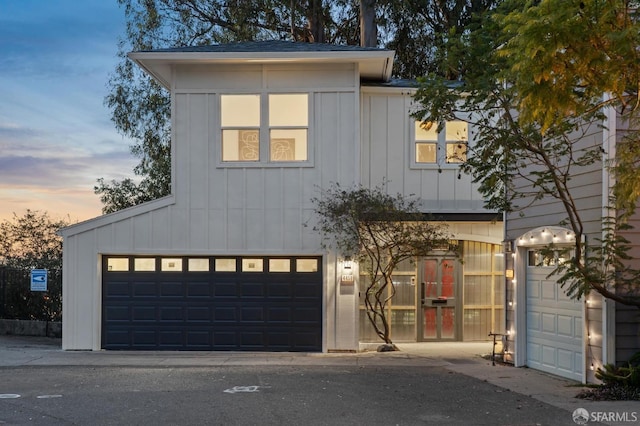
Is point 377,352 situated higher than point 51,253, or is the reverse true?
point 51,253

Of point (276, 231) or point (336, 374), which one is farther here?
point (276, 231)

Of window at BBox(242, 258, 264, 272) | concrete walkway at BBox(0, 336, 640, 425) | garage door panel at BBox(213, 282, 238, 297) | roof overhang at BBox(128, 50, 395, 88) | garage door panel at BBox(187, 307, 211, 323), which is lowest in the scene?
concrete walkway at BBox(0, 336, 640, 425)

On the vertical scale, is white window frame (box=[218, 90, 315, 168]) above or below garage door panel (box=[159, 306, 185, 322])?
above

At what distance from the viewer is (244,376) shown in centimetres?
1329

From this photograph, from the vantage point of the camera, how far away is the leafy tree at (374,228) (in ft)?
53.7

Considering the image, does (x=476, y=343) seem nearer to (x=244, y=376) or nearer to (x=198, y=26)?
(x=244, y=376)

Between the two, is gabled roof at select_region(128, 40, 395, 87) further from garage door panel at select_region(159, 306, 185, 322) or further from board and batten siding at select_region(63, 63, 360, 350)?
garage door panel at select_region(159, 306, 185, 322)

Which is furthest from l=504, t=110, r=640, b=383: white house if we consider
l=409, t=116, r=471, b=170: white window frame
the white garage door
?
l=409, t=116, r=471, b=170: white window frame

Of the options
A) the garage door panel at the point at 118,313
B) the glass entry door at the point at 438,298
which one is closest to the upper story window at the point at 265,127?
the garage door panel at the point at 118,313

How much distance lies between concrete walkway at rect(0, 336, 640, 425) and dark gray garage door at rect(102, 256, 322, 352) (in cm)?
44

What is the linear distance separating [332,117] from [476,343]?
6637mm

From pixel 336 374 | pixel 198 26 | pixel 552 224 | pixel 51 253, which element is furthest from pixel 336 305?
pixel 198 26

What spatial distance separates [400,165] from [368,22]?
35.7 feet

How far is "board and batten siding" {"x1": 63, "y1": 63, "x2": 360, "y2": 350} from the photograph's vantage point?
17.3m
